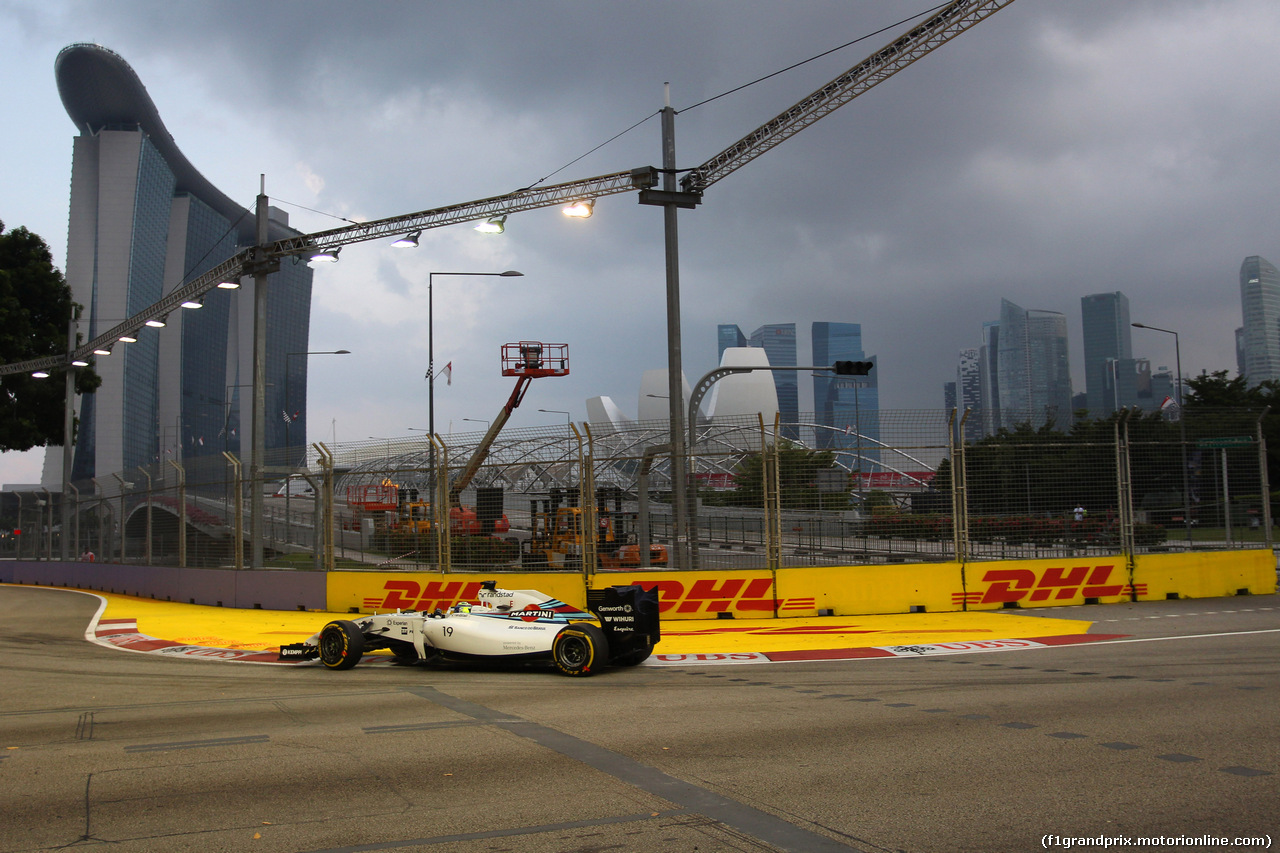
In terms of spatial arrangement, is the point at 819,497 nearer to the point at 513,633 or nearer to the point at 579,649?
the point at 579,649

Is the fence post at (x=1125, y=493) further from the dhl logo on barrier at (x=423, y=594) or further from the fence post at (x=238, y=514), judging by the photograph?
the fence post at (x=238, y=514)

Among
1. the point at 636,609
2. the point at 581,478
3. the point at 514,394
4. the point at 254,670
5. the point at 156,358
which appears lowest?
the point at 254,670

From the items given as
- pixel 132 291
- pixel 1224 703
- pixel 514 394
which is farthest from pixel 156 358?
pixel 1224 703

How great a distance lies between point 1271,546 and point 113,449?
139278 millimetres

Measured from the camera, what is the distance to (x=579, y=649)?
9.74 metres

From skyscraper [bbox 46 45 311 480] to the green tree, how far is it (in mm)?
76975

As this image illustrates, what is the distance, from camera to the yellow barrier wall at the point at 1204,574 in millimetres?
15883

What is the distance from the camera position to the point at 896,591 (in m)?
15.0

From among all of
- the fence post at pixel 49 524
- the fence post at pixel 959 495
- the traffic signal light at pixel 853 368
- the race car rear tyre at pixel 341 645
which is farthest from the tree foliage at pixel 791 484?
the fence post at pixel 49 524

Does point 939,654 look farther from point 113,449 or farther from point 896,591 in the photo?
point 113,449

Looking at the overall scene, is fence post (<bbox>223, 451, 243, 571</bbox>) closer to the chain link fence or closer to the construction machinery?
the chain link fence

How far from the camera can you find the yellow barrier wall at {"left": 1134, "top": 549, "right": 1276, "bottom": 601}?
52.1ft

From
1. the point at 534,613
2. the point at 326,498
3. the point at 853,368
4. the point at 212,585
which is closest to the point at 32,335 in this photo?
the point at 212,585

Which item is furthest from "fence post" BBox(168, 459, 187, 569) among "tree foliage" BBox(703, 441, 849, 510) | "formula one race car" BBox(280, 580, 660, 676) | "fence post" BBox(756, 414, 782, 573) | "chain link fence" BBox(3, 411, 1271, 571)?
"fence post" BBox(756, 414, 782, 573)
